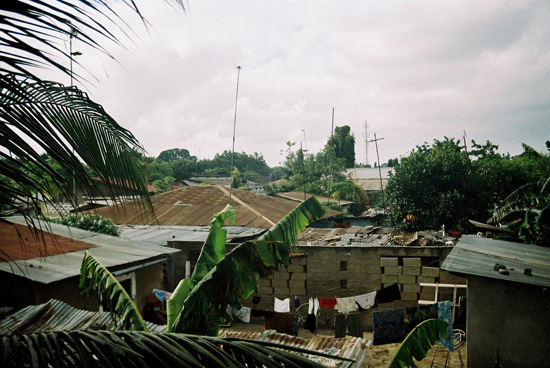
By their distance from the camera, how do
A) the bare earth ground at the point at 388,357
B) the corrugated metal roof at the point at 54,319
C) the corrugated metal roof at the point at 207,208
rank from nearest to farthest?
the corrugated metal roof at the point at 54,319, the bare earth ground at the point at 388,357, the corrugated metal roof at the point at 207,208

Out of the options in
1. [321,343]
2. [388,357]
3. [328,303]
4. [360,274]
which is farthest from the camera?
[360,274]

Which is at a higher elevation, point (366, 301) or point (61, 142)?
point (61, 142)

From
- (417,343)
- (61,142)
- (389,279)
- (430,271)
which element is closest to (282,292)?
(389,279)

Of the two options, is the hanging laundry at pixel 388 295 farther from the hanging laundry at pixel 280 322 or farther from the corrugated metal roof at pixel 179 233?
the corrugated metal roof at pixel 179 233

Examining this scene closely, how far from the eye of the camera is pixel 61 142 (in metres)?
1.61

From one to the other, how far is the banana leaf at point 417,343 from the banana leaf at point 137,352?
485 centimetres

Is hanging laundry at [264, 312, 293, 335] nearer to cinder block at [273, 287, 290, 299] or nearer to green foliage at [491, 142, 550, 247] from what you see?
cinder block at [273, 287, 290, 299]

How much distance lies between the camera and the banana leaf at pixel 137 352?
121 cm

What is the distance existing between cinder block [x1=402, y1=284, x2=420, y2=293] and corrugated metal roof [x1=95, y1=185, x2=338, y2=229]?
5.99 meters

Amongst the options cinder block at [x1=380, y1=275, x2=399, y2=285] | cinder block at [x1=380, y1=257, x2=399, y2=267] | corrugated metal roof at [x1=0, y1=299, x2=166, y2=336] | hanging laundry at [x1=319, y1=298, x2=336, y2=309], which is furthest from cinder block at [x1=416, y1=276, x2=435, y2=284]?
corrugated metal roof at [x1=0, y1=299, x2=166, y2=336]

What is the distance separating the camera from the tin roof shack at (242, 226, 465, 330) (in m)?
13.0

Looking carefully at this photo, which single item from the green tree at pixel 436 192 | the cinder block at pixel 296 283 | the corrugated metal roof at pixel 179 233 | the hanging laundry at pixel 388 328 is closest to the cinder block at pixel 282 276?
the cinder block at pixel 296 283

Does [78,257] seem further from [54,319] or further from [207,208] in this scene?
[207,208]

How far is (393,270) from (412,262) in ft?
2.12
